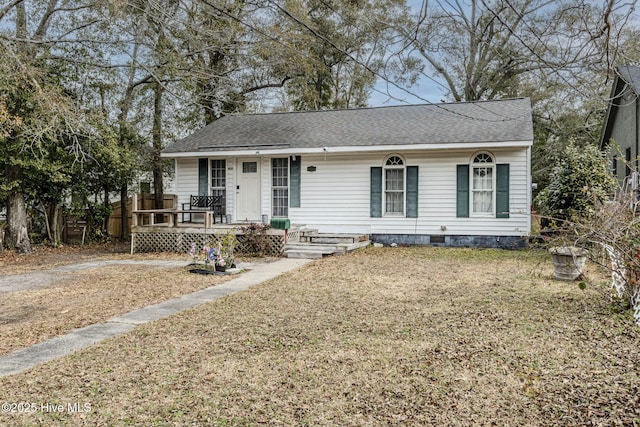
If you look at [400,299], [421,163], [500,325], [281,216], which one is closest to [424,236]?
[421,163]

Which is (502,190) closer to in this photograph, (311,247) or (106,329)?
(311,247)

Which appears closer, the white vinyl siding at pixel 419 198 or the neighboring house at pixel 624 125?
the white vinyl siding at pixel 419 198

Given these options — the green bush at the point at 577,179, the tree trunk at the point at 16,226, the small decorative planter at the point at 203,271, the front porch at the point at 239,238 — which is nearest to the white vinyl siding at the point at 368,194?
the front porch at the point at 239,238

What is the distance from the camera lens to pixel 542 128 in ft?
79.7

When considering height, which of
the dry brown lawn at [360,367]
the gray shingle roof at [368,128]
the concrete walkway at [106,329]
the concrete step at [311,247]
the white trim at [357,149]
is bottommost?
the concrete walkway at [106,329]

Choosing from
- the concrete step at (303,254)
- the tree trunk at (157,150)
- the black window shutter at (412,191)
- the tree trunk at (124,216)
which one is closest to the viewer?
the concrete step at (303,254)

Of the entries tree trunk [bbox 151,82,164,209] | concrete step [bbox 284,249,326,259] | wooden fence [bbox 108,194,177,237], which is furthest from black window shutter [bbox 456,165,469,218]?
tree trunk [bbox 151,82,164,209]

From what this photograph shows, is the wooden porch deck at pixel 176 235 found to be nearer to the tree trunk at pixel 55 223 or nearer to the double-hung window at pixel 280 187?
the double-hung window at pixel 280 187

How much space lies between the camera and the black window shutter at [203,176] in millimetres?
15266

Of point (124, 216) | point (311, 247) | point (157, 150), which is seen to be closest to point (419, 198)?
point (311, 247)

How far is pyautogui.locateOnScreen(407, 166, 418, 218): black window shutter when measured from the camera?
13766 mm

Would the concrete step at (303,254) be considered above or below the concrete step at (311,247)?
below

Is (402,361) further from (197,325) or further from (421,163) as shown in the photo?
(421,163)

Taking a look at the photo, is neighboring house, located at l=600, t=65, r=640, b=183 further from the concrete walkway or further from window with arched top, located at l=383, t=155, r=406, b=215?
the concrete walkway
